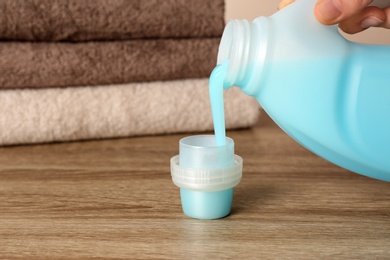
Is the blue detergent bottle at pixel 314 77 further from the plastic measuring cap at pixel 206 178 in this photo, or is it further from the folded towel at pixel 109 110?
the folded towel at pixel 109 110

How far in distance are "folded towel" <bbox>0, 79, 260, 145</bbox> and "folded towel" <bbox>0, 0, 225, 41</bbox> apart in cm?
8

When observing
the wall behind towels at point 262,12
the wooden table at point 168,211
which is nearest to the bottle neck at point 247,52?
the wooden table at point 168,211

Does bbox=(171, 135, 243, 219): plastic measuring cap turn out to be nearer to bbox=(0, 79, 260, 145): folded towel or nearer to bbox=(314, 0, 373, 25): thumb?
bbox=(314, 0, 373, 25): thumb

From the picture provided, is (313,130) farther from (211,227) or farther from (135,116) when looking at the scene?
(135,116)

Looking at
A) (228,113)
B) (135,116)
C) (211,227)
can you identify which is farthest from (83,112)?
(211,227)

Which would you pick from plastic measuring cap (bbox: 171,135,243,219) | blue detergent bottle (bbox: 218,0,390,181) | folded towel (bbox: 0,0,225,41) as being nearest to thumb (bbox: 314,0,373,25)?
blue detergent bottle (bbox: 218,0,390,181)

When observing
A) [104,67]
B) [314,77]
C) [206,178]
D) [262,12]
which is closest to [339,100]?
[314,77]

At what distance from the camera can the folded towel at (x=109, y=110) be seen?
0.75 m

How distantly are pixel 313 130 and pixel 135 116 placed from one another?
389 mm

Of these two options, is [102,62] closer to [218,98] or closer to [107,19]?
[107,19]

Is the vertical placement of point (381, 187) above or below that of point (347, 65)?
below

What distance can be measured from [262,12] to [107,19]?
0.42 m

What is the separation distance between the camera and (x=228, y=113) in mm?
842

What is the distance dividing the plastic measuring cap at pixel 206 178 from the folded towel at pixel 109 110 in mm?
324
